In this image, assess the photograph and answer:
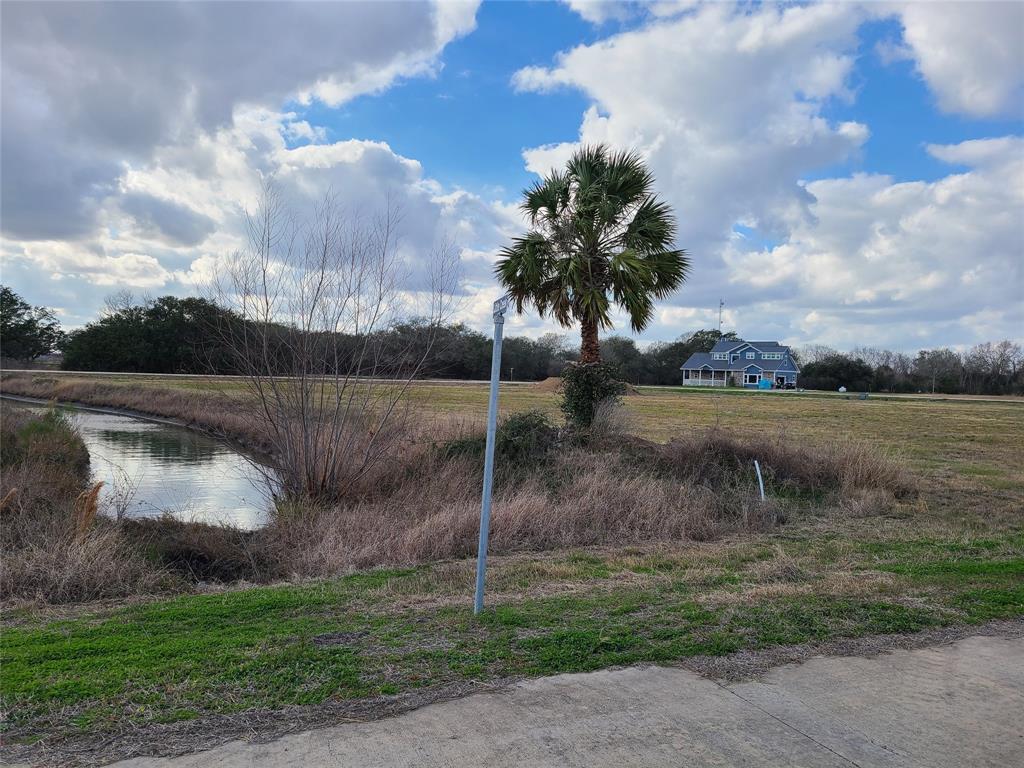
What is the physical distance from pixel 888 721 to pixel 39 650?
5242 millimetres

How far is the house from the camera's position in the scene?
82625 millimetres

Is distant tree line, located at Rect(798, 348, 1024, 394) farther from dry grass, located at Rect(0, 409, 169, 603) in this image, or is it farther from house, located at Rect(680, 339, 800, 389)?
dry grass, located at Rect(0, 409, 169, 603)

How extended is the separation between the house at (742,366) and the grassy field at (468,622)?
254ft

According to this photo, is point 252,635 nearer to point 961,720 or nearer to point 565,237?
point 961,720

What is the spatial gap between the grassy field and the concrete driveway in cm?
31

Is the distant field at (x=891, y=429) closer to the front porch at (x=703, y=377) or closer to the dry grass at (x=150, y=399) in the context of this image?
the dry grass at (x=150, y=399)

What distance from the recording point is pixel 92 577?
7.13 m

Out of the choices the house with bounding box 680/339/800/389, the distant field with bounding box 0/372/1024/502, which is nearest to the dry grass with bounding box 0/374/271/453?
the distant field with bounding box 0/372/1024/502

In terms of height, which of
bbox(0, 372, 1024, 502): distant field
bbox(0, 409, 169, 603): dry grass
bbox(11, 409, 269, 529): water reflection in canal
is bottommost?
bbox(11, 409, 269, 529): water reflection in canal

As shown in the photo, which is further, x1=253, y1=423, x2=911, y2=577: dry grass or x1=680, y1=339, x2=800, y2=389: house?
x1=680, y1=339, x2=800, y2=389: house

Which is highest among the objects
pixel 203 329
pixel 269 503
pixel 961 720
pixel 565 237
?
pixel 565 237

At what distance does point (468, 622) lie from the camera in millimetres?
5156

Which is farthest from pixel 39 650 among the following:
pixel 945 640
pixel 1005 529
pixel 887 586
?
pixel 1005 529

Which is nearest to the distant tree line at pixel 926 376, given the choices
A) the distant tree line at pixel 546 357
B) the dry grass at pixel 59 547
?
the distant tree line at pixel 546 357
